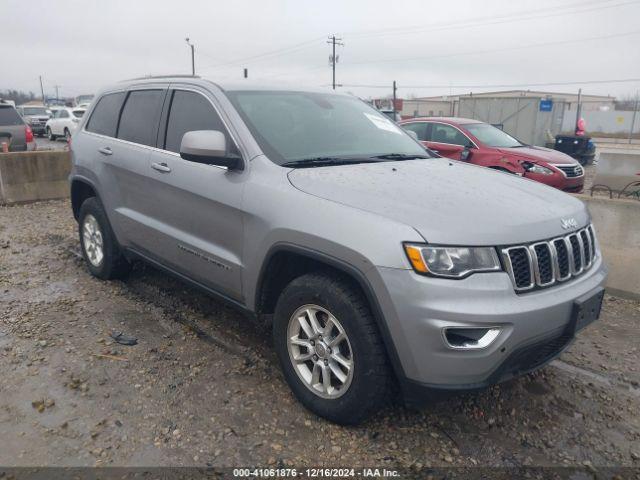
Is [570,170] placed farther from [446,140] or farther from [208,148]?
[208,148]

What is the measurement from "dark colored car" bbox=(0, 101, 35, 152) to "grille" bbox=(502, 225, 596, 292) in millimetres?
10903

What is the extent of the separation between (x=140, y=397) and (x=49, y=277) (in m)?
2.71

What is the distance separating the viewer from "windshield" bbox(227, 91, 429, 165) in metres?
3.34

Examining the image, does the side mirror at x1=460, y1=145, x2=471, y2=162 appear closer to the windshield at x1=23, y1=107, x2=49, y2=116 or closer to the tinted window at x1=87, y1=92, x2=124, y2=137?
the tinted window at x1=87, y1=92, x2=124, y2=137

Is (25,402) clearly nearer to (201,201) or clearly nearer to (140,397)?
(140,397)

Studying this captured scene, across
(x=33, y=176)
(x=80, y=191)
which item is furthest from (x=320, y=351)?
(x=33, y=176)

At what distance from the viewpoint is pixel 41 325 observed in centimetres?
412

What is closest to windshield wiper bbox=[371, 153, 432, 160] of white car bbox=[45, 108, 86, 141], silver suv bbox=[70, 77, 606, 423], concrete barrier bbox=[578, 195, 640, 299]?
A: silver suv bbox=[70, 77, 606, 423]

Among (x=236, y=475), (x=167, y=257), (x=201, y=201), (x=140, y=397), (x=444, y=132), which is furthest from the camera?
(x=444, y=132)

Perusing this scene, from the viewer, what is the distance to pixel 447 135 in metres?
9.64

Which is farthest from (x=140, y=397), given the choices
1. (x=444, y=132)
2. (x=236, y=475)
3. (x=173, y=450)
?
(x=444, y=132)

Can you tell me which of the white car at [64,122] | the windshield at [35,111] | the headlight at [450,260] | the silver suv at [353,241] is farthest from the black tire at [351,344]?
the windshield at [35,111]

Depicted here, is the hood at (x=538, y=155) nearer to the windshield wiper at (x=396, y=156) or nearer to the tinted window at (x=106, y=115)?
the windshield wiper at (x=396, y=156)

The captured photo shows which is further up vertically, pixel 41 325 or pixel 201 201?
pixel 201 201
